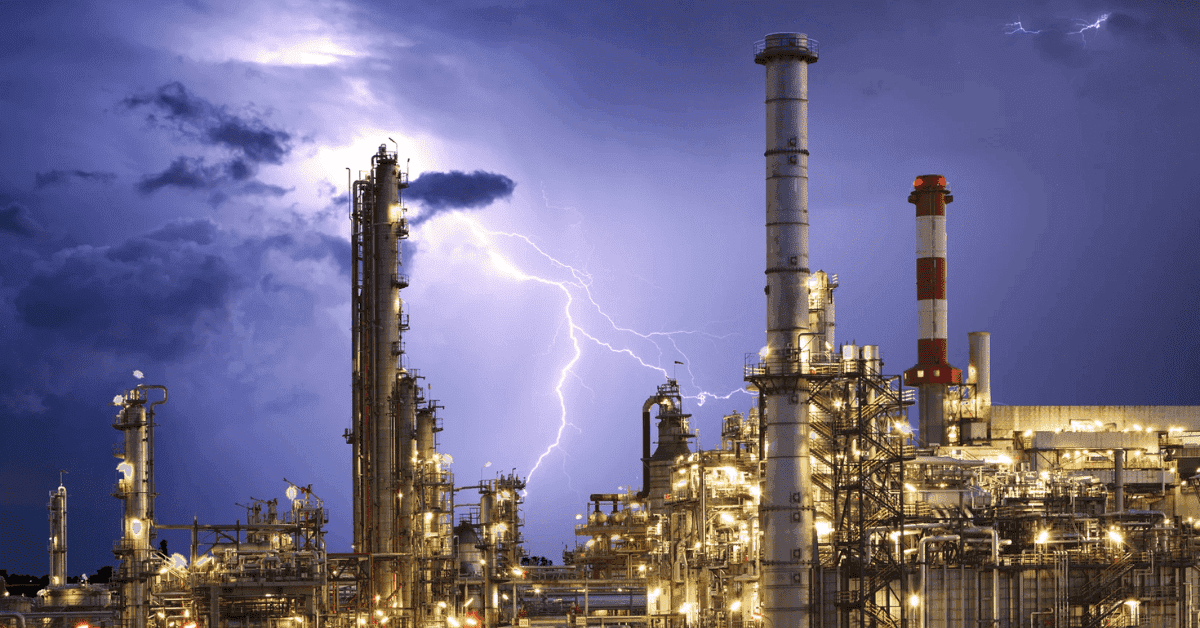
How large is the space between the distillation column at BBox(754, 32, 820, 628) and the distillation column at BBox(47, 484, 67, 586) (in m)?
44.0

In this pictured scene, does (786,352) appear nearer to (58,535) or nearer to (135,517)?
(135,517)

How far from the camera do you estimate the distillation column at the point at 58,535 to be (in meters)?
78.6

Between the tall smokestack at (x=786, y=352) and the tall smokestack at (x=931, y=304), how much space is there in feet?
81.0

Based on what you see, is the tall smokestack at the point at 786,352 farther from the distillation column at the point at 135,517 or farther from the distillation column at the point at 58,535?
the distillation column at the point at 58,535

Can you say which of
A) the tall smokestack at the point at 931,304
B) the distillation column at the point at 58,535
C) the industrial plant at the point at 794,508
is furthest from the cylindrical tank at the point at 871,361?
the distillation column at the point at 58,535

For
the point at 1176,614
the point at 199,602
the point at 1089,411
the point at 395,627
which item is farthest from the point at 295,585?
the point at 1089,411

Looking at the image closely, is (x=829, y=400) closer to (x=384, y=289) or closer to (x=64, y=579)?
(x=384, y=289)

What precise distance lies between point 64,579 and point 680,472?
3801 cm

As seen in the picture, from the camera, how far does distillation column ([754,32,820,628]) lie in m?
48.9

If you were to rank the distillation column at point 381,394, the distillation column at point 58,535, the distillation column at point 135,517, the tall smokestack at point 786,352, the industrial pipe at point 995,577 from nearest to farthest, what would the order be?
the industrial pipe at point 995,577 < the tall smokestack at point 786,352 < the distillation column at point 135,517 < the distillation column at point 381,394 < the distillation column at point 58,535

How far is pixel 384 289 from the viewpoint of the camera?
67.3 meters

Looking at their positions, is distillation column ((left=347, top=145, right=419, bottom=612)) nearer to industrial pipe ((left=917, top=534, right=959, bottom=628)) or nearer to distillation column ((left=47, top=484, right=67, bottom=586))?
distillation column ((left=47, top=484, right=67, bottom=586))

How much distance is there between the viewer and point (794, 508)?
4894 cm

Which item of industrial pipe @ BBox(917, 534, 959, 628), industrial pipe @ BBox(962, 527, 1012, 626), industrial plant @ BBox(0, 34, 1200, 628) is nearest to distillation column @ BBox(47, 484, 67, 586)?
industrial plant @ BBox(0, 34, 1200, 628)
